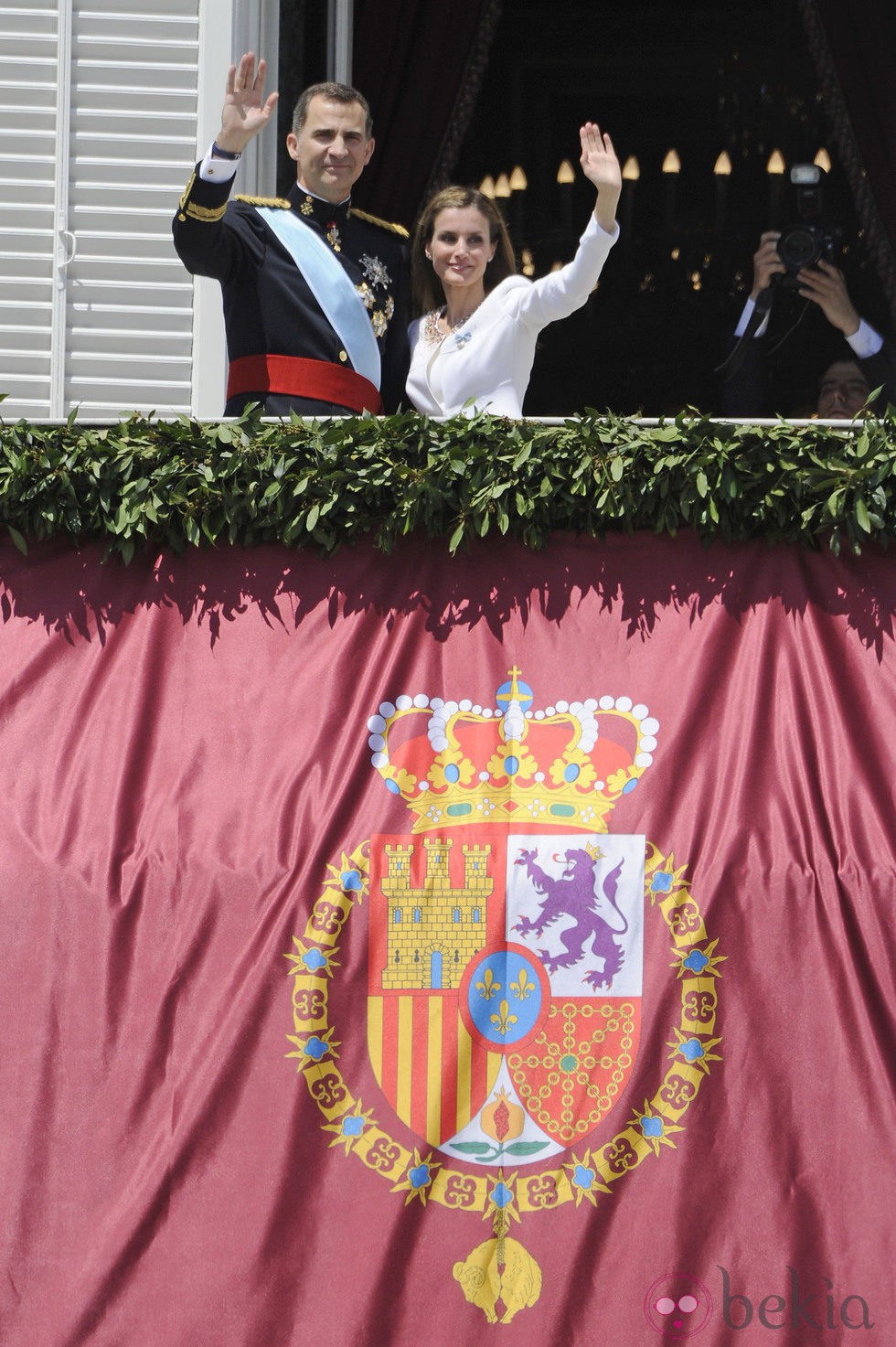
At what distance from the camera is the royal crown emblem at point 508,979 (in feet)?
13.2

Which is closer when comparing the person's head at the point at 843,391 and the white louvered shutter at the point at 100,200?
the white louvered shutter at the point at 100,200

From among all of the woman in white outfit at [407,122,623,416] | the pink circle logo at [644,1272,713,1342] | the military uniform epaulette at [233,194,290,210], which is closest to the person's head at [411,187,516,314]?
the woman in white outfit at [407,122,623,416]

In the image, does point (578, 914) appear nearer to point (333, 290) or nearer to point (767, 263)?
point (333, 290)

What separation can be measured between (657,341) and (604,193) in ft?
11.9

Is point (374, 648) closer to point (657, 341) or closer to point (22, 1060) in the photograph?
point (22, 1060)

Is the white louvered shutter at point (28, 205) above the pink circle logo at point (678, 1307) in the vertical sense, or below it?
above

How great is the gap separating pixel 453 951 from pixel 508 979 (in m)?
0.14

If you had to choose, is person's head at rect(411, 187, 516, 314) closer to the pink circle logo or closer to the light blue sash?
the light blue sash

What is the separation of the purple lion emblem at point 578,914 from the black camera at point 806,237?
2626 millimetres

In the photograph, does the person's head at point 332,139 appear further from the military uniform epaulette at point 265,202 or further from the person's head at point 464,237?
the person's head at point 464,237

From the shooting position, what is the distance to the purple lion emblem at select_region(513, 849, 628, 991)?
411 cm

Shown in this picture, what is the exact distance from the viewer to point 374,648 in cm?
439

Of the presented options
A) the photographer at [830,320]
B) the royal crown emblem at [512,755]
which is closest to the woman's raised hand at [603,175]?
A: the royal crown emblem at [512,755]

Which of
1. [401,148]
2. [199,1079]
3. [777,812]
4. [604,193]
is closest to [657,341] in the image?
[401,148]
